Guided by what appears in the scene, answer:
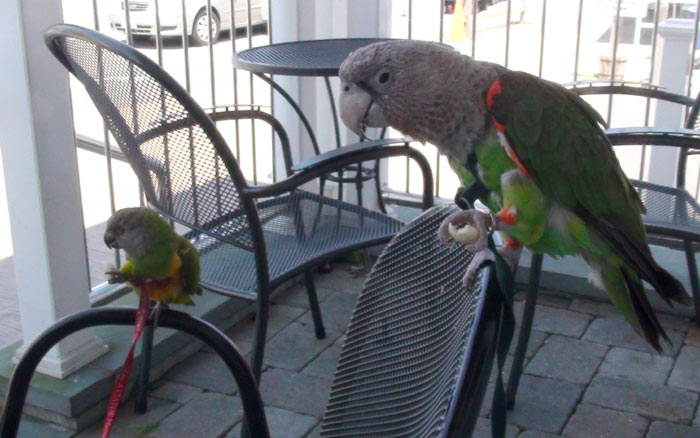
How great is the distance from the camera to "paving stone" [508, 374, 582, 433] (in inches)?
88.7

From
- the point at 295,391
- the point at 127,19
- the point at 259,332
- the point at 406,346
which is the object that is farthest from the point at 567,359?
the point at 127,19

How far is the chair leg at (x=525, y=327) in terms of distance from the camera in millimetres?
2105

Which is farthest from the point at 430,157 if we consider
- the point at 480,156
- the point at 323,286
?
the point at 480,156

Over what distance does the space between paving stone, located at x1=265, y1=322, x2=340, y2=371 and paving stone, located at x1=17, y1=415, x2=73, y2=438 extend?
0.70 meters

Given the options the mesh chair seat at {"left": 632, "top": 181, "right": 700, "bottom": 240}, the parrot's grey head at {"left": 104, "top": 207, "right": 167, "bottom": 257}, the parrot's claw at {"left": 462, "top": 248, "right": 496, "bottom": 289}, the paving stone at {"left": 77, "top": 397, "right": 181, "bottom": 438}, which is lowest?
the paving stone at {"left": 77, "top": 397, "right": 181, "bottom": 438}

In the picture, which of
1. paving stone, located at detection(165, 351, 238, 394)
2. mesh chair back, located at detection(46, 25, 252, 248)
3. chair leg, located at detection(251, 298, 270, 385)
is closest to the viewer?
mesh chair back, located at detection(46, 25, 252, 248)

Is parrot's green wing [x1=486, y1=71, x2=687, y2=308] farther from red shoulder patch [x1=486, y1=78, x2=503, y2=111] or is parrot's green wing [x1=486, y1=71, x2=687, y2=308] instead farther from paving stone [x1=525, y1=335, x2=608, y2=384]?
paving stone [x1=525, y1=335, x2=608, y2=384]

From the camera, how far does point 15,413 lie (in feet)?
3.35

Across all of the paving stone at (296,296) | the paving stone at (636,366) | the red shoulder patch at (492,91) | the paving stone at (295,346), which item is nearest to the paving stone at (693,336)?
the paving stone at (636,366)

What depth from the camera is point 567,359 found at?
2.61 m

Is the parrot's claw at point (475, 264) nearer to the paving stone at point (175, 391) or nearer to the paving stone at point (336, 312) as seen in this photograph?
the paving stone at point (175, 391)

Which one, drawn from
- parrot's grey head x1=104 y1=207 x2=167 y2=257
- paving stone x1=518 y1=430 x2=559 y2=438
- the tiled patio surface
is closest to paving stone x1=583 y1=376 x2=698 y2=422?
the tiled patio surface

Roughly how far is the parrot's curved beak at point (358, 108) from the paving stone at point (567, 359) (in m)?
1.34

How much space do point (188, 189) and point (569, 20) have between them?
7252mm
